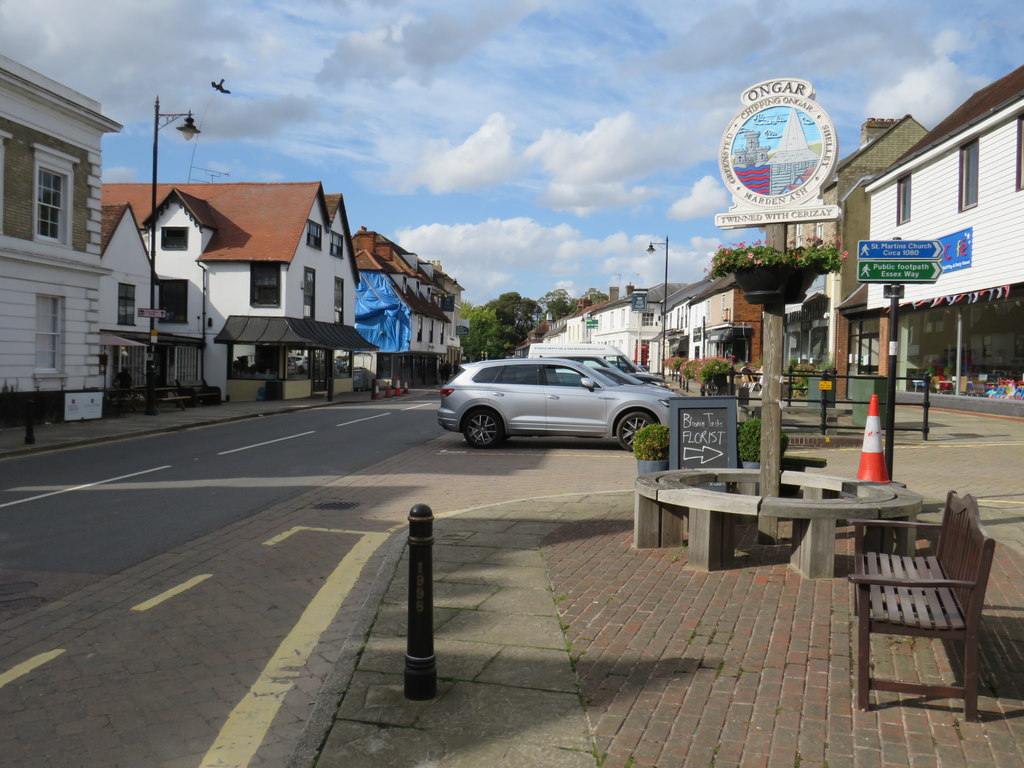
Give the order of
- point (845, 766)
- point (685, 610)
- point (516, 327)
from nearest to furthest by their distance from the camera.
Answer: point (845, 766), point (685, 610), point (516, 327)

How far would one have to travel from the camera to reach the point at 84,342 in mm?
22234

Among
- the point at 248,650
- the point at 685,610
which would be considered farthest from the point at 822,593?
the point at 248,650

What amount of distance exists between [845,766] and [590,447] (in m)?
13.2

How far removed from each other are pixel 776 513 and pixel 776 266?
1996 millimetres

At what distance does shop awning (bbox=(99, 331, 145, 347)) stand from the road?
569 inches

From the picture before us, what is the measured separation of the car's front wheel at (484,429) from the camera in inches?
636

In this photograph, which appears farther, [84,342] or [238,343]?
[238,343]

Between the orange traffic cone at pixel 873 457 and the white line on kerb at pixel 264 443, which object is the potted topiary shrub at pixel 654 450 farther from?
the white line on kerb at pixel 264 443

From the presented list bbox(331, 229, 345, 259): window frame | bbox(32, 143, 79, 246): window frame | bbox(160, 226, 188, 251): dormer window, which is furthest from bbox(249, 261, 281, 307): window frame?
bbox(32, 143, 79, 246): window frame

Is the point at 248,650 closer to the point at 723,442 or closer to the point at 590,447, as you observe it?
the point at 723,442

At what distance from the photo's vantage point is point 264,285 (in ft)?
120

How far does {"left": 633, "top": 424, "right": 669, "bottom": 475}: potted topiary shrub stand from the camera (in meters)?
9.59

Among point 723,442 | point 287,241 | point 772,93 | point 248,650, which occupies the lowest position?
point 248,650

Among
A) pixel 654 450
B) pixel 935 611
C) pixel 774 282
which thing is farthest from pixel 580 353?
pixel 935 611
